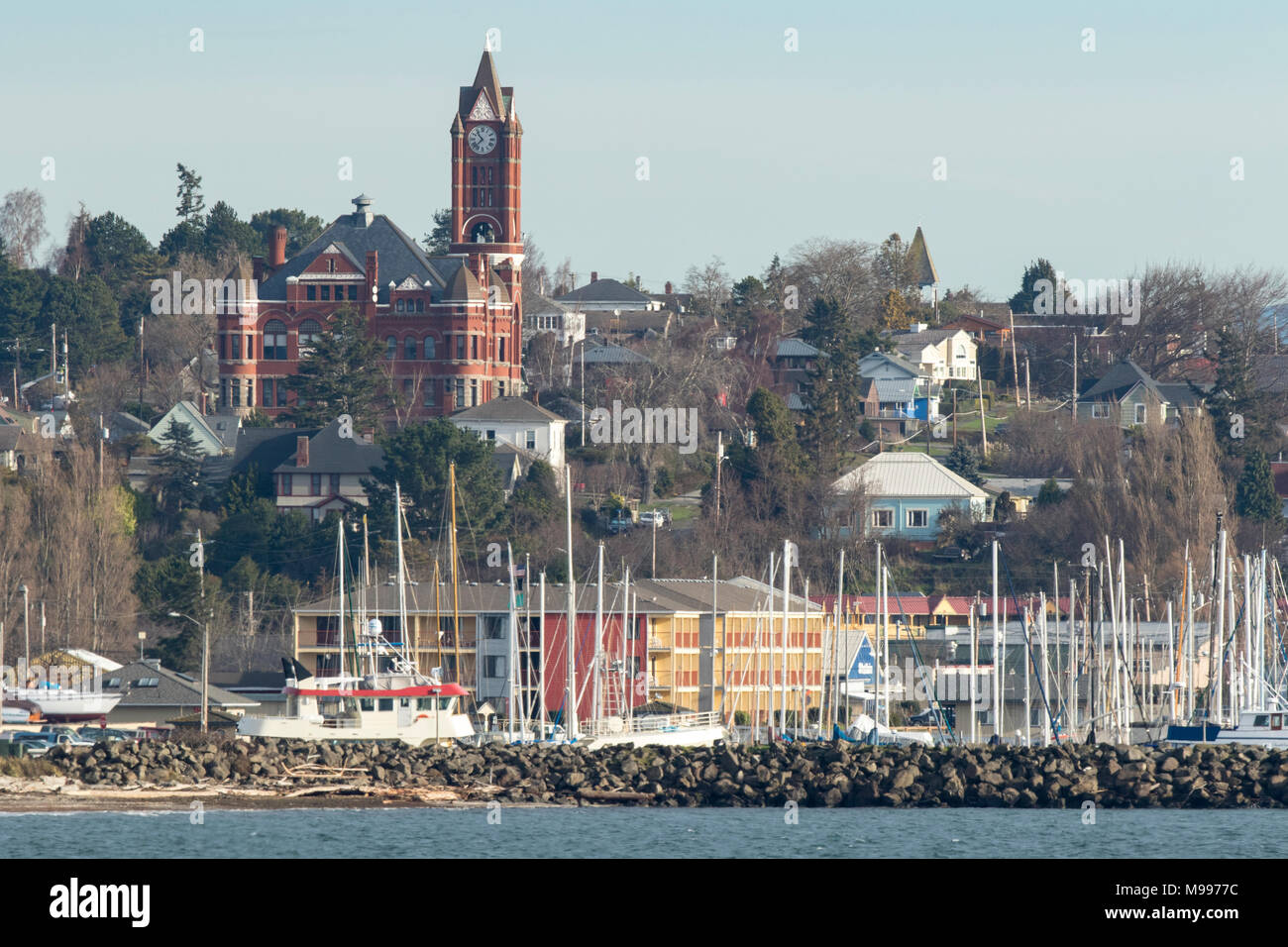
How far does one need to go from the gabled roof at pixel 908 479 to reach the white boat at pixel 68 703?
4488 cm

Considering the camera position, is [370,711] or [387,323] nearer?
[370,711]

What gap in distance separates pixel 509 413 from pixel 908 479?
21.0 meters

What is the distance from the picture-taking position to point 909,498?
11206cm

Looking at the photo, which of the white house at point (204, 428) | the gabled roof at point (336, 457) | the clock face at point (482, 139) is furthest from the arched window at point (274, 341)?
the clock face at point (482, 139)

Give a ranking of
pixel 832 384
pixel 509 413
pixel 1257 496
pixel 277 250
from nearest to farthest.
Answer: pixel 1257 496
pixel 509 413
pixel 832 384
pixel 277 250

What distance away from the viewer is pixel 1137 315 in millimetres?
146875

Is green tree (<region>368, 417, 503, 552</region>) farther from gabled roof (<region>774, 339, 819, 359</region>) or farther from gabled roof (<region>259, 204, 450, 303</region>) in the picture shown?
gabled roof (<region>774, 339, 819, 359</region>)

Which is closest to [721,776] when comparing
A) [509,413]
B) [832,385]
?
[509,413]

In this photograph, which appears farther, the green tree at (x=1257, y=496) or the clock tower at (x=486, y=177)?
the clock tower at (x=486, y=177)

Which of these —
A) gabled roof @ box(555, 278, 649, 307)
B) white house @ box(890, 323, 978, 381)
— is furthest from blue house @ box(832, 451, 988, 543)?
gabled roof @ box(555, 278, 649, 307)

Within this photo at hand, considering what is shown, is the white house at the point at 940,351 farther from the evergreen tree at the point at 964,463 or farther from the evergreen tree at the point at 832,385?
the evergreen tree at the point at 964,463

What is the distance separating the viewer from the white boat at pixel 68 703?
7356cm

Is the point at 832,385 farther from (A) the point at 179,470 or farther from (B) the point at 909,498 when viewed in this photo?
(A) the point at 179,470
